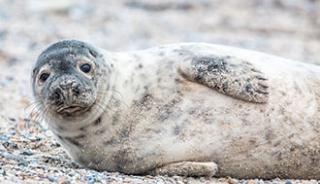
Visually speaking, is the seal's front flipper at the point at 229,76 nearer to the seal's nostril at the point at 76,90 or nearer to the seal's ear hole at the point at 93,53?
the seal's ear hole at the point at 93,53

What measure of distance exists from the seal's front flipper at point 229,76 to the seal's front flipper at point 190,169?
1.44 ft

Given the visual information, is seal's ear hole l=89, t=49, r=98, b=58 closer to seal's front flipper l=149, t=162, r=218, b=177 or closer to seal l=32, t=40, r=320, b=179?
seal l=32, t=40, r=320, b=179

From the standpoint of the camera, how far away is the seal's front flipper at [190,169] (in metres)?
5.05

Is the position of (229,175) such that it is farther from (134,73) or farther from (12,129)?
(12,129)

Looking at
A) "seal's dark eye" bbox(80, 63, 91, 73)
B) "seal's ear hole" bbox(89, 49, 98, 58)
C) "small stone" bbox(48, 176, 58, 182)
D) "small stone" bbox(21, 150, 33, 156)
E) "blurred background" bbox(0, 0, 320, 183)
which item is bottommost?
"small stone" bbox(48, 176, 58, 182)

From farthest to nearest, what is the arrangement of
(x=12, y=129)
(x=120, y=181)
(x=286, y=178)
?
1. (x=12, y=129)
2. (x=286, y=178)
3. (x=120, y=181)

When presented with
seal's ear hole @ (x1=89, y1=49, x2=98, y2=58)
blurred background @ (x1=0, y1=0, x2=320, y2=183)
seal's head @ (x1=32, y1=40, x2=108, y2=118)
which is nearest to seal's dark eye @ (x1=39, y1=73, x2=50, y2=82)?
seal's head @ (x1=32, y1=40, x2=108, y2=118)

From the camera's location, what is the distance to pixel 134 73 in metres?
5.39

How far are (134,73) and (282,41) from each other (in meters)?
6.82

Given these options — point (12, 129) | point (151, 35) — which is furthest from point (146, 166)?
point (151, 35)

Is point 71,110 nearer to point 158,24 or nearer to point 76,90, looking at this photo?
point 76,90

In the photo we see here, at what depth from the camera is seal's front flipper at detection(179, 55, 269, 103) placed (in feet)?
17.0

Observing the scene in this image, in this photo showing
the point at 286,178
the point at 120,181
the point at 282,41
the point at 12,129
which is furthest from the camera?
the point at 282,41

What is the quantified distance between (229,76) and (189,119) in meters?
0.33
